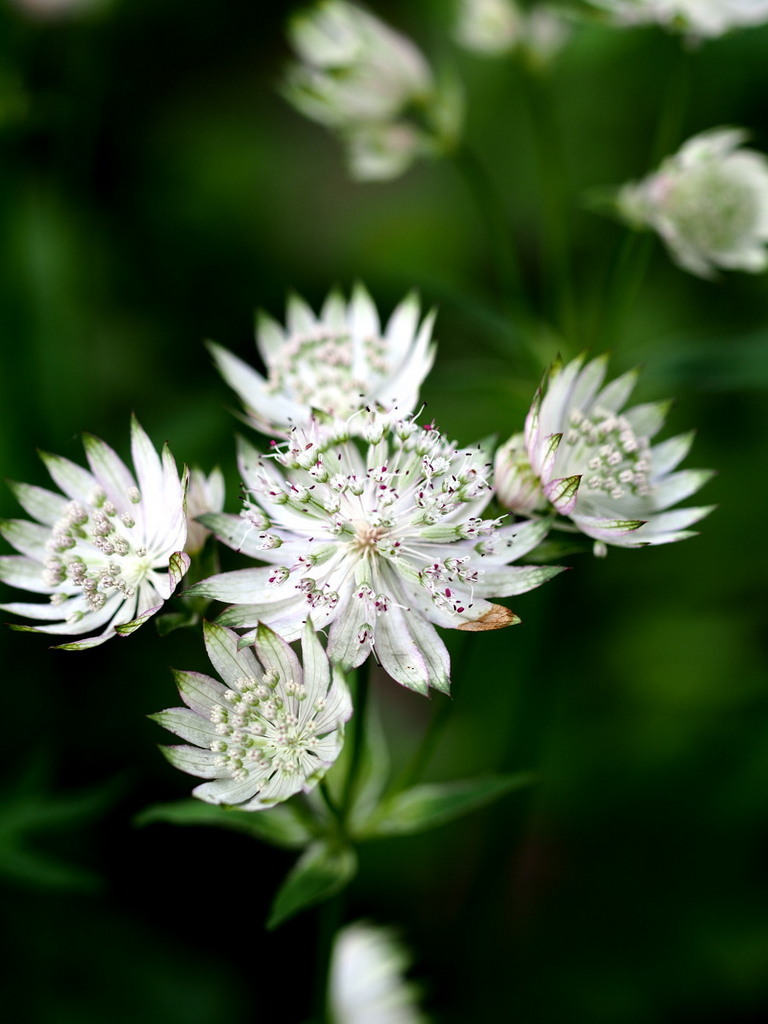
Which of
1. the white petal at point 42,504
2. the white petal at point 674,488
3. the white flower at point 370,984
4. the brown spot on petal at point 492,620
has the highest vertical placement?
the white petal at point 42,504

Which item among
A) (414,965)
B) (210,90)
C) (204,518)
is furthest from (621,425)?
(210,90)

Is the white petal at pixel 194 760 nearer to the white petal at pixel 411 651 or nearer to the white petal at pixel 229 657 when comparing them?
the white petal at pixel 229 657

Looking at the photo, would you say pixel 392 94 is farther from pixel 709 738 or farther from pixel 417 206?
pixel 709 738

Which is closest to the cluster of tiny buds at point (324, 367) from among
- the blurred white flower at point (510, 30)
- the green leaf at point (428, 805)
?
the green leaf at point (428, 805)

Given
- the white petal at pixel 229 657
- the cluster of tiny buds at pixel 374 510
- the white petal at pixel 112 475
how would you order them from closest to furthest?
the white petal at pixel 229 657, the cluster of tiny buds at pixel 374 510, the white petal at pixel 112 475

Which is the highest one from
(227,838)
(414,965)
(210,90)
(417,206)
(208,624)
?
(210,90)

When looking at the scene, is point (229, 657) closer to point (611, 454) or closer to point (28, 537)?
point (28, 537)

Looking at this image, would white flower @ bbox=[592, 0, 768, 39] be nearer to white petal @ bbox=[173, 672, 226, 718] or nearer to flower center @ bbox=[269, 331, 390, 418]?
flower center @ bbox=[269, 331, 390, 418]

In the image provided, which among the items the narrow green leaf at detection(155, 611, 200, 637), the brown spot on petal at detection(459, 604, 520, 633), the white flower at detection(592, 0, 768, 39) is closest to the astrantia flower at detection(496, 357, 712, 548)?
the brown spot on petal at detection(459, 604, 520, 633)
